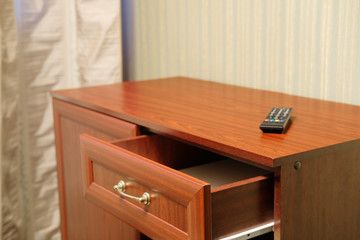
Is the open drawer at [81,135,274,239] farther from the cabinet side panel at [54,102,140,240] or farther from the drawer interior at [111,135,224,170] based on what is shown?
the cabinet side panel at [54,102,140,240]

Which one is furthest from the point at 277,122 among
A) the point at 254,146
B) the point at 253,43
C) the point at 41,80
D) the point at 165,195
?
the point at 41,80

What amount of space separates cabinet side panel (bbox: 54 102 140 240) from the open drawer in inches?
7.2

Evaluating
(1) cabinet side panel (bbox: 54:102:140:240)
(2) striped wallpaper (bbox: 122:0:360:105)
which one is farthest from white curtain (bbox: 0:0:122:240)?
(1) cabinet side panel (bbox: 54:102:140:240)

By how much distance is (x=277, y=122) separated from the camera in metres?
0.94

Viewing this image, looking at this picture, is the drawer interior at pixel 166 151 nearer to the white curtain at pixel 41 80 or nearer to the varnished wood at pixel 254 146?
the varnished wood at pixel 254 146

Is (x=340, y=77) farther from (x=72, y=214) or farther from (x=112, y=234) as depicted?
(x=72, y=214)

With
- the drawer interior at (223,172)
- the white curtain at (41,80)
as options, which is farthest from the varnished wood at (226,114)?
the white curtain at (41,80)

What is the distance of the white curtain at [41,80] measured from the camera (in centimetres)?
166

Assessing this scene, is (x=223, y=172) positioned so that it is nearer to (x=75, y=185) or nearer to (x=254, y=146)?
(x=254, y=146)

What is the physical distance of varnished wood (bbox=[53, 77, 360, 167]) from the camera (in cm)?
85

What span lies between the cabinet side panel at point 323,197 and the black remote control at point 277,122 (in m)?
0.11

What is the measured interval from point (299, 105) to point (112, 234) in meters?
0.54

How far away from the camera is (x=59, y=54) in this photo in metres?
1.75

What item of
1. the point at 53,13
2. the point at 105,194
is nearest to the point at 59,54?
the point at 53,13
